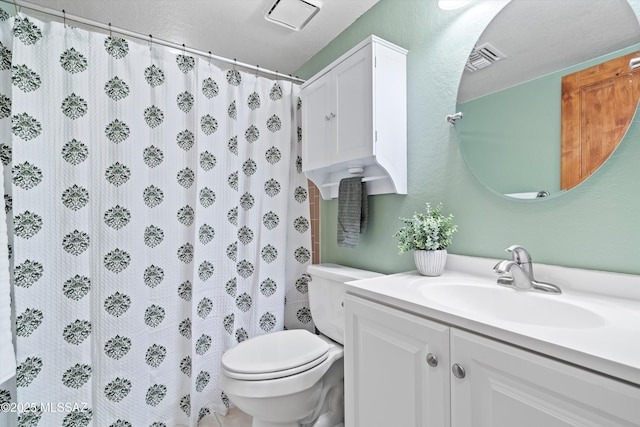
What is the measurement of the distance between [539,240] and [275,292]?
1.39 meters

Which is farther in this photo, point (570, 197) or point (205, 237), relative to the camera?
point (205, 237)

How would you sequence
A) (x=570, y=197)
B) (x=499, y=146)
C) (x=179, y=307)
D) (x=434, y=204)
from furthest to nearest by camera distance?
(x=179, y=307) → (x=434, y=204) → (x=499, y=146) → (x=570, y=197)

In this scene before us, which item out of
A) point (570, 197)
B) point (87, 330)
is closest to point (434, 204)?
point (570, 197)

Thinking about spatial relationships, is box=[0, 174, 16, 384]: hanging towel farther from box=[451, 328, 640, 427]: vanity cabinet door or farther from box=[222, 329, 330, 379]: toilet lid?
box=[451, 328, 640, 427]: vanity cabinet door

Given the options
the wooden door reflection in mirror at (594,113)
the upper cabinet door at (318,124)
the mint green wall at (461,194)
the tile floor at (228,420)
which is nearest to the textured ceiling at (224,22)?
the mint green wall at (461,194)

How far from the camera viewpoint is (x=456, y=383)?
0.71 meters

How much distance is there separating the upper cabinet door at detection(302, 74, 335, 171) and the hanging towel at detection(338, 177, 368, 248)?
0.58ft

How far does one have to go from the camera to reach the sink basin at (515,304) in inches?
30.4

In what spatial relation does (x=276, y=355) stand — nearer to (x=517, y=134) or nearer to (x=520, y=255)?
(x=520, y=255)

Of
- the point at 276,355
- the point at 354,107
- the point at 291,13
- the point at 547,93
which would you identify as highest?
the point at 291,13

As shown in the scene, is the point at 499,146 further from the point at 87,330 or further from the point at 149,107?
the point at 87,330

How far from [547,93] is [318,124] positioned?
103 centimetres

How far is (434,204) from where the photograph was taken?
1.30 meters

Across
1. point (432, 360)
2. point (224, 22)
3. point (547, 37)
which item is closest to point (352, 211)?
point (432, 360)
